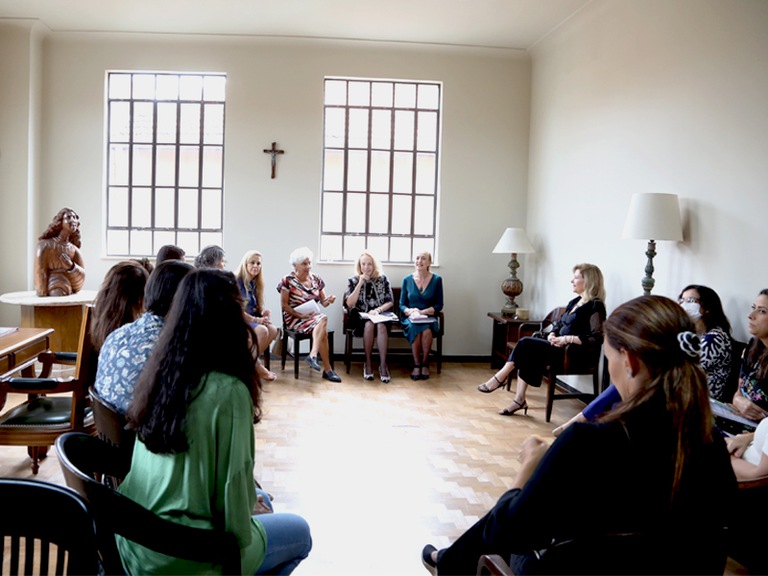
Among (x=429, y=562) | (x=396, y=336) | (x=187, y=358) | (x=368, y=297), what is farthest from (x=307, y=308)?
(x=187, y=358)

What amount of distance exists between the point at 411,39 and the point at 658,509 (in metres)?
6.84

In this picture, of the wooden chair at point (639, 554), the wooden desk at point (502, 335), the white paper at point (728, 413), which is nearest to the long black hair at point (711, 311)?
the white paper at point (728, 413)

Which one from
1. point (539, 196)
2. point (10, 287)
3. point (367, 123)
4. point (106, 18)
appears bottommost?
point (10, 287)

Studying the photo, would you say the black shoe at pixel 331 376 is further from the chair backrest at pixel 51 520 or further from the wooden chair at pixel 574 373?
the chair backrest at pixel 51 520

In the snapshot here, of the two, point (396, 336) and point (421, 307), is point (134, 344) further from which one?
point (396, 336)

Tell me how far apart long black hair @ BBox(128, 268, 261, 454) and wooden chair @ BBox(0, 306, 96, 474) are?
1.55m

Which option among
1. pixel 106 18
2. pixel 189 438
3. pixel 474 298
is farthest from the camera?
pixel 474 298

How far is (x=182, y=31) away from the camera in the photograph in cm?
762

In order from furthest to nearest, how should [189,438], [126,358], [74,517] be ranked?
[126,358] < [189,438] < [74,517]

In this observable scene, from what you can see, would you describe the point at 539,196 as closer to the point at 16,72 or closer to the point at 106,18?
the point at 106,18

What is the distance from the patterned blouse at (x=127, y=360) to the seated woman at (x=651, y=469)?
1.39 metres

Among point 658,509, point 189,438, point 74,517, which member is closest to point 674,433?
point 658,509

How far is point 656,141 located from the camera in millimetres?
5359

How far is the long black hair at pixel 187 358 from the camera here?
5.86 feet
